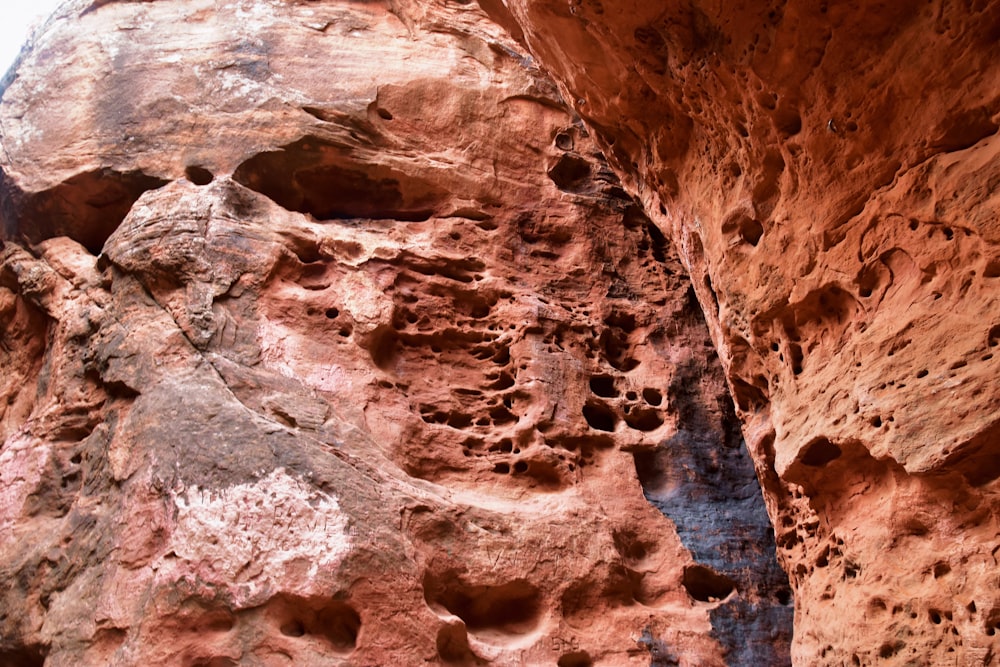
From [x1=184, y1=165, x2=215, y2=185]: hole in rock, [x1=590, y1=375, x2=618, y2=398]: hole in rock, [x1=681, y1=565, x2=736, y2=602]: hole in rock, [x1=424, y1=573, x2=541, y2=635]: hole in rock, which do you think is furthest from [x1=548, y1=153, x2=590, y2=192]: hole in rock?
[x1=424, y1=573, x2=541, y2=635]: hole in rock

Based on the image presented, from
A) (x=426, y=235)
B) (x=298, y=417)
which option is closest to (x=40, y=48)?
(x=426, y=235)

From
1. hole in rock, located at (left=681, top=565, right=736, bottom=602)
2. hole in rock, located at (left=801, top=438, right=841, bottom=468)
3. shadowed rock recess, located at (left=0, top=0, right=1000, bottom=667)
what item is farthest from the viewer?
hole in rock, located at (left=681, top=565, right=736, bottom=602)

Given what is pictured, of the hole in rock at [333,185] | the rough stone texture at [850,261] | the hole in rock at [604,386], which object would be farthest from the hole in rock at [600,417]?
the hole in rock at [333,185]

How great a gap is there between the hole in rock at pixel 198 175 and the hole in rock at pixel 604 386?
8.07 feet

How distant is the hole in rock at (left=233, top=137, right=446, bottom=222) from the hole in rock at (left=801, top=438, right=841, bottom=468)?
2.95 meters

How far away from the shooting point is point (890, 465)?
3.34 m

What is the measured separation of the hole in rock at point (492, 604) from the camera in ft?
13.4

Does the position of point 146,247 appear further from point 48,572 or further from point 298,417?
point 48,572

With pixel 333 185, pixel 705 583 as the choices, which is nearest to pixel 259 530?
pixel 705 583

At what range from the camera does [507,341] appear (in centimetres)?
518

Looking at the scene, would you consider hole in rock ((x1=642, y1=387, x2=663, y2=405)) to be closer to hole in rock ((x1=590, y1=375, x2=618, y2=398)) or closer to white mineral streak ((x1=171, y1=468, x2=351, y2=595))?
hole in rock ((x1=590, y1=375, x2=618, y2=398))

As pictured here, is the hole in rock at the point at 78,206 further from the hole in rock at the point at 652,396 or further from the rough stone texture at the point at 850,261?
the hole in rock at the point at 652,396

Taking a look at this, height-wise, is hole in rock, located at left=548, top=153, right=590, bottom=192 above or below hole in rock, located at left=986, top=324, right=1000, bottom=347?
below

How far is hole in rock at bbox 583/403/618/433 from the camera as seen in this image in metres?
5.00
